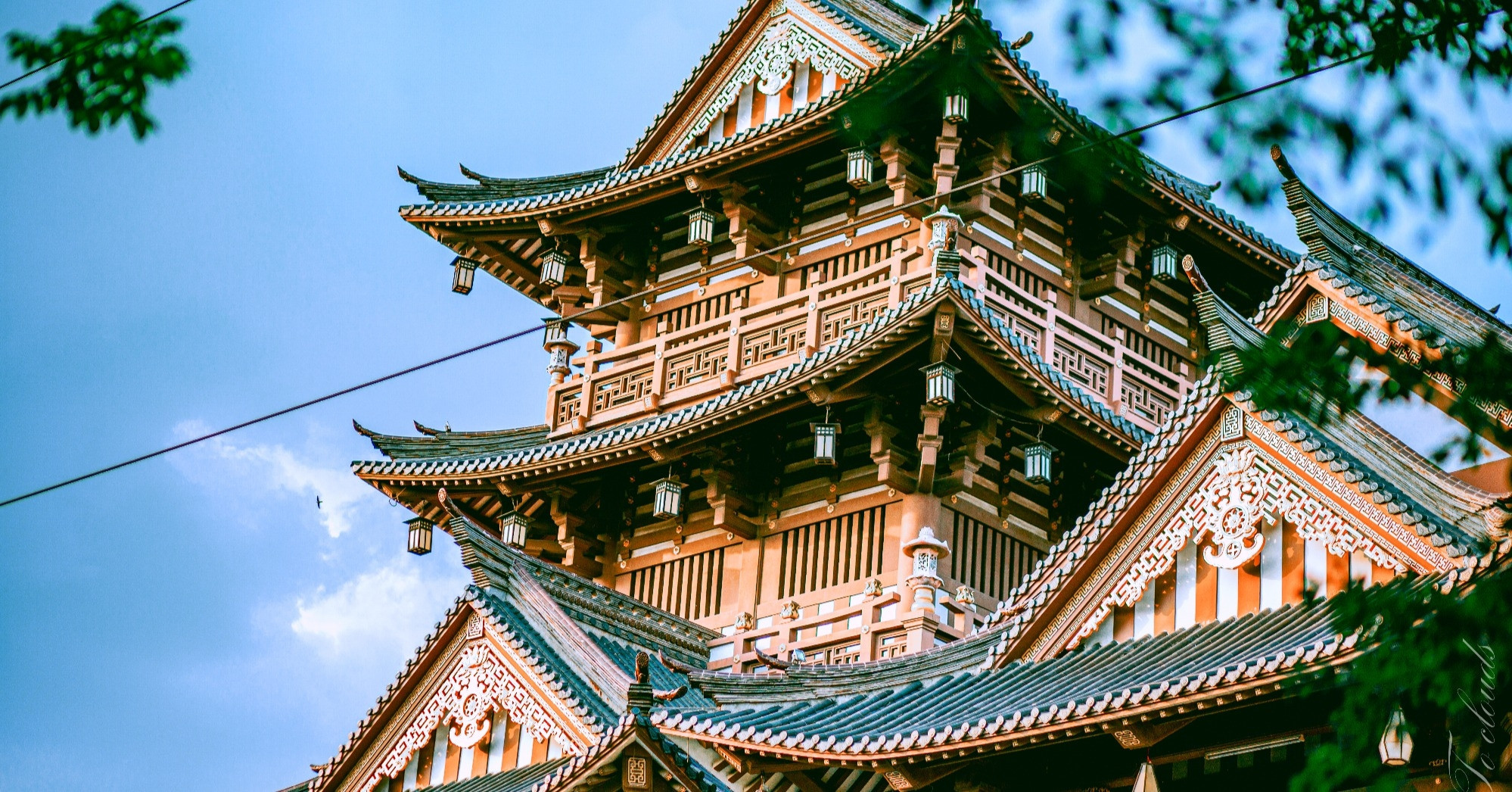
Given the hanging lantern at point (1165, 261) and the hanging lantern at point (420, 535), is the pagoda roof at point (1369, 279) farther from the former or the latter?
the hanging lantern at point (420, 535)

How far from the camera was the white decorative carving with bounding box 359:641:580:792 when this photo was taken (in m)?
16.3

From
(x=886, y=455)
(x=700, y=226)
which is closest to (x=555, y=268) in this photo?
Result: (x=700, y=226)

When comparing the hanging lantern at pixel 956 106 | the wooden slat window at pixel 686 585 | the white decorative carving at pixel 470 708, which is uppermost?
the hanging lantern at pixel 956 106

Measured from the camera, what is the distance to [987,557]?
20797 millimetres

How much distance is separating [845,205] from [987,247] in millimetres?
1907

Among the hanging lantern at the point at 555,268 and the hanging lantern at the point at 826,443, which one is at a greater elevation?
the hanging lantern at the point at 555,268

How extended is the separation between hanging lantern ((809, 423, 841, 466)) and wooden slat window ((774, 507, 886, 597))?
2.90 feet

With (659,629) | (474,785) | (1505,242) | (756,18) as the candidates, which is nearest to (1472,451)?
(1505,242)

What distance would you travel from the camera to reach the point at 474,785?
1631 cm

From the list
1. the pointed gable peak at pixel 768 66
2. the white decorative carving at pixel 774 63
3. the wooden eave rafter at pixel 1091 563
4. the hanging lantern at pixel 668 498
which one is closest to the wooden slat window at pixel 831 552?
the hanging lantern at pixel 668 498

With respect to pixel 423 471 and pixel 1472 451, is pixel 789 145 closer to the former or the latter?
pixel 423 471

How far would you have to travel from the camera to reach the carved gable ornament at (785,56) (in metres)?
23.0

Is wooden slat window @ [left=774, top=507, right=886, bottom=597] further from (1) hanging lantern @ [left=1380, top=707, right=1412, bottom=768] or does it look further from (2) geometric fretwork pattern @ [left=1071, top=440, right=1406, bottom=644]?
(1) hanging lantern @ [left=1380, top=707, right=1412, bottom=768]

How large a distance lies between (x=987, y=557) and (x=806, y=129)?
5219 millimetres
